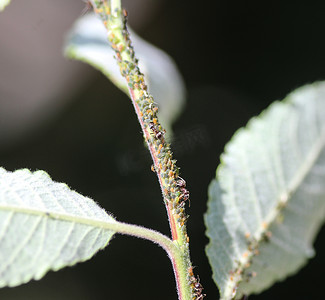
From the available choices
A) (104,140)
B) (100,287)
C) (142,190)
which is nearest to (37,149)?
(104,140)

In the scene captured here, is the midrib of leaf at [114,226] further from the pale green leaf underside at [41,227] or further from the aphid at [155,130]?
the aphid at [155,130]

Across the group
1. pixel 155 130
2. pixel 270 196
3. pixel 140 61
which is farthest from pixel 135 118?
pixel 270 196

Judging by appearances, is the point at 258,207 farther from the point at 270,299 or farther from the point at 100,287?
→ the point at 100,287

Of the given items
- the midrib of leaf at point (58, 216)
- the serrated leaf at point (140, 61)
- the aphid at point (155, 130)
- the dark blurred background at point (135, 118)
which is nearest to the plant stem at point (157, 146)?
the aphid at point (155, 130)

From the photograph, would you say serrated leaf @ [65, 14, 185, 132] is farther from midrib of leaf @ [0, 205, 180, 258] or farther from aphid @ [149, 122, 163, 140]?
midrib of leaf @ [0, 205, 180, 258]

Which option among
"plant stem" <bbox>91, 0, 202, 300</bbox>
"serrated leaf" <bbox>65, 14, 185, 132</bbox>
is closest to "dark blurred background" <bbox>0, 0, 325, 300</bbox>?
"serrated leaf" <bbox>65, 14, 185, 132</bbox>
